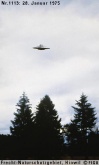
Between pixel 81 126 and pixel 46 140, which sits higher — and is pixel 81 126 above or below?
above

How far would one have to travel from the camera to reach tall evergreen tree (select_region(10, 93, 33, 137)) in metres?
47.3

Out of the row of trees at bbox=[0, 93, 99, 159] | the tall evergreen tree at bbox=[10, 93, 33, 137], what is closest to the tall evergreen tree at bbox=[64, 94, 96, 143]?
the row of trees at bbox=[0, 93, 99, 159]

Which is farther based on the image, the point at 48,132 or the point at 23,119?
the point at 23,119

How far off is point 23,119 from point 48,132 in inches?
333

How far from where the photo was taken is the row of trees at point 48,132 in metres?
43.2

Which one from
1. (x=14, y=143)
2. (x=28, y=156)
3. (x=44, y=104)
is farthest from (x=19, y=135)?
(x=44, y=104)

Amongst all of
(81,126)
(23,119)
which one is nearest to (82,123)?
(81,126)

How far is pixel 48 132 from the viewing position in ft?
143

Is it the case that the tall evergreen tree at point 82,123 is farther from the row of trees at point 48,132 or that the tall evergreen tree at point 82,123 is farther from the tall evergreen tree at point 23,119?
the tall evergreen tree at point 23,119

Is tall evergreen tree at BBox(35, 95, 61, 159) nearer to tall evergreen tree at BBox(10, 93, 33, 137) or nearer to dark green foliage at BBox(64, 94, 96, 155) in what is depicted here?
tall evergreen tree at BBox(10, 93, 33, 137)

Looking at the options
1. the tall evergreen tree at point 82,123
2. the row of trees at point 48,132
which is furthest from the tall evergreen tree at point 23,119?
the tall evergreen tree at point 82,123

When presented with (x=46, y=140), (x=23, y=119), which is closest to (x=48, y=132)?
(x=46, y=140)

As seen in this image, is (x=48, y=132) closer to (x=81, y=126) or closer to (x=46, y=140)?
(x=46, y=140)

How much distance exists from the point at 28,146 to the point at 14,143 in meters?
4.42
